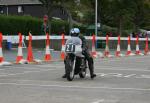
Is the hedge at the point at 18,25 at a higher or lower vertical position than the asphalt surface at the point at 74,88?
higher

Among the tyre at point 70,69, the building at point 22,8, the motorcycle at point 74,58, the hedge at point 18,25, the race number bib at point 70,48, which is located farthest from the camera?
the building at point 22,8

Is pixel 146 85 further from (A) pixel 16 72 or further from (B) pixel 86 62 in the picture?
(A) pixel 16 72

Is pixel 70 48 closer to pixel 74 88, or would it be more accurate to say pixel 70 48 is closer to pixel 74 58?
pixel 74 58

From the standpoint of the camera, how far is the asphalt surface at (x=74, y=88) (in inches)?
448

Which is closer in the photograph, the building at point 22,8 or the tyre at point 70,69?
the tyre at point 70,69

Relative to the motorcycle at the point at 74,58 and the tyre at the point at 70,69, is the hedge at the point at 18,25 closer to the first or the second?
the motorcycle at the point at 74,58

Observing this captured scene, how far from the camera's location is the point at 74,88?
44.1ft

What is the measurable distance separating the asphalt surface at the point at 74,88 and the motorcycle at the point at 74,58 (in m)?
0.28

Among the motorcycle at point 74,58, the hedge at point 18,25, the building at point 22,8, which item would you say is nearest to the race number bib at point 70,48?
the motorcycle at point 74,58

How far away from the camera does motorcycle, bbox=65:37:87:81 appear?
15.5 metres

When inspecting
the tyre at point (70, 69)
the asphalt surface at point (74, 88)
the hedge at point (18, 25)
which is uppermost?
the hedge at point (18, 25)

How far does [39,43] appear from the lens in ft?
132

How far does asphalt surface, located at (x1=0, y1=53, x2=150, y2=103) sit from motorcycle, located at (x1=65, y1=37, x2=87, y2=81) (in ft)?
0.93

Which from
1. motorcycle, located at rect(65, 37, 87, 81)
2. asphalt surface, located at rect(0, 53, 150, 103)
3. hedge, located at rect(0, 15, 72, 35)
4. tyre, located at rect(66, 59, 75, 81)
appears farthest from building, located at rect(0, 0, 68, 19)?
tyre, located at rect(66, 59, 75, 81)
